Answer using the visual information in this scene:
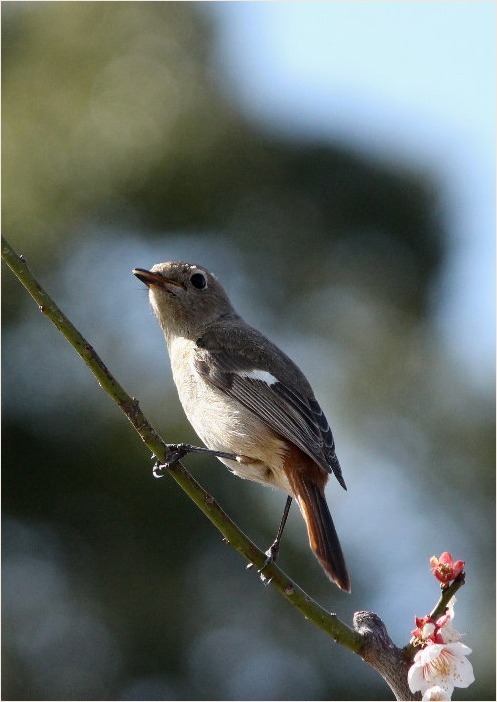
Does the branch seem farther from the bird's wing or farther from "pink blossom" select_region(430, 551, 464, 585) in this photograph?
the bird's wing

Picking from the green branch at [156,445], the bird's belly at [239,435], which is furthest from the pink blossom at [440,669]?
the bird's belly at [239,435]

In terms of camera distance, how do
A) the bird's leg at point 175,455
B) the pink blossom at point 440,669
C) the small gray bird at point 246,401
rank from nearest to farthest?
1. the pink blossom at point 440,669
2. the bird's leg at point 175,455
3. the small gray bird at point 246,401

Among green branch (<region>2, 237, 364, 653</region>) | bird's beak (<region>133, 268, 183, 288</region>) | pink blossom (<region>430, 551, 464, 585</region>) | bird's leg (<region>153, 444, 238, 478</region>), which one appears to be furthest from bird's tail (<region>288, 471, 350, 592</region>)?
bird's beak (<region>133, 268, 183, 288</region>)

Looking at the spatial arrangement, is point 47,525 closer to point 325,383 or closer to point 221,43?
point 325,383

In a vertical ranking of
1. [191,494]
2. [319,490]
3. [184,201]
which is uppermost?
[184,201]

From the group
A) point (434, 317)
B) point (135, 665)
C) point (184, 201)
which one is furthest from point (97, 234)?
point (135, 665)

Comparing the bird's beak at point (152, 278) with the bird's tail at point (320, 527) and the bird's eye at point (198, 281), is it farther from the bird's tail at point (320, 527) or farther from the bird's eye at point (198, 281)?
the bird's tail at point (320, 527)

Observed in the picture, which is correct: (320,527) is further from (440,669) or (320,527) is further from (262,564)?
(440,669)
